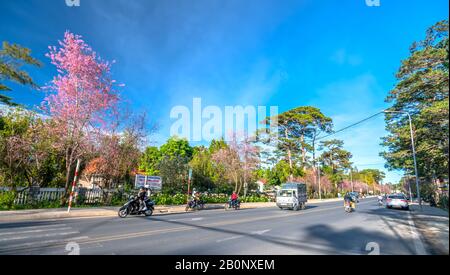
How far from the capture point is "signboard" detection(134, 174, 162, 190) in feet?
63.1

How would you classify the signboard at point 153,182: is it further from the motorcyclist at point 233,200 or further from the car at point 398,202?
the car at point 398,202

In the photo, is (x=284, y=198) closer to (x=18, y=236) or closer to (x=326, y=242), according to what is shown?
(x=326, y=242)

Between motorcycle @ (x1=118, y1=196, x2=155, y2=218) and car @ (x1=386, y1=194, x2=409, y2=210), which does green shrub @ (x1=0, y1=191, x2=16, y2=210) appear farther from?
car @ (x1=386, y1=194, x2=409, y2=210)

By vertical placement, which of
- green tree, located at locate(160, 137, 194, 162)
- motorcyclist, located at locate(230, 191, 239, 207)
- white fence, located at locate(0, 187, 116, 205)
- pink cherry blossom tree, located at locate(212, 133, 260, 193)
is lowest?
motorcyclist, located at locate(230, 191, 239, 207)

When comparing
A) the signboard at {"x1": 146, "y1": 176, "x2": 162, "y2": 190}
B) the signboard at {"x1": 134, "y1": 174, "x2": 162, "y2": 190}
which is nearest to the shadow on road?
the signboard at {"x1": 134, "y1": 174, "x2": 162, "y2": 190}

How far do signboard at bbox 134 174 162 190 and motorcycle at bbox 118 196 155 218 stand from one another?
18.3ft

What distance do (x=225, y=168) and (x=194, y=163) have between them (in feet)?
14.9

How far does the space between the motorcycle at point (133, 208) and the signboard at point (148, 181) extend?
18.3ft

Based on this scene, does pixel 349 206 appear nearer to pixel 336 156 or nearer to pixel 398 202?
pixel 398 202

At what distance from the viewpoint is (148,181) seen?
66.1ft

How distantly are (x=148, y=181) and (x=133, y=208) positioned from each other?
6778 millimetres

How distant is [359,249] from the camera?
603 centimetres

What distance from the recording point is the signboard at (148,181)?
63.1ft
